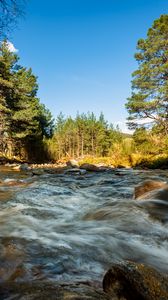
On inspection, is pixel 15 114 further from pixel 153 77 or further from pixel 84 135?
pixel 84 135

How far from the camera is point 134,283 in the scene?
4.94 feet

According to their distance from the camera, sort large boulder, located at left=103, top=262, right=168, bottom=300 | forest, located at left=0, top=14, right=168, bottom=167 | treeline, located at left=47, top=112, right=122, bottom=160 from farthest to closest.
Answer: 1. treeline, located at left=47, top=112, right=122, bottom=160
2. forest, located at left=0, top=14, right=168, bottom=167
3. large boulder, located at left=103, top=262, right=168, bottom=300

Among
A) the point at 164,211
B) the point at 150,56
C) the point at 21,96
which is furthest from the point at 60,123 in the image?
the point at 164,211

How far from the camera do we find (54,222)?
3770mm

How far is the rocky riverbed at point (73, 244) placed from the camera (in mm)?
1829

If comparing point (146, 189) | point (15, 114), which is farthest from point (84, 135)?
point (146, 189)

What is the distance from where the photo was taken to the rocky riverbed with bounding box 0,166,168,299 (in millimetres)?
1829

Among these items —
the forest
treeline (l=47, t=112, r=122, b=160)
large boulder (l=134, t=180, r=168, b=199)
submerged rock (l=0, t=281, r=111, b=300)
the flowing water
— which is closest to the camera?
submerged rock (l=0, t=281, r=111, b=300)

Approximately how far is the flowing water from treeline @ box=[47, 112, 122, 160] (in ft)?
159

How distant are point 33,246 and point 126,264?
4.16ft

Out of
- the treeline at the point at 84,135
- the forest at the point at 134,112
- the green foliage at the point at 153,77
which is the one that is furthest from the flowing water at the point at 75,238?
the treeline at the point at 84,135

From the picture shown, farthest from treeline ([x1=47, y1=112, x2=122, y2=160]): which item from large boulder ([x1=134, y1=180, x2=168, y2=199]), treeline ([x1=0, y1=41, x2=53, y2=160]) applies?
large boulder ([x1=134, y1=180, x2=168, y2=199])

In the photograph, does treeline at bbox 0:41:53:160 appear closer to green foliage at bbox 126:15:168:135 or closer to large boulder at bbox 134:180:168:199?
green foliage at bbox 126:15:168:135

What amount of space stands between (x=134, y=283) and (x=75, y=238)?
156cm
